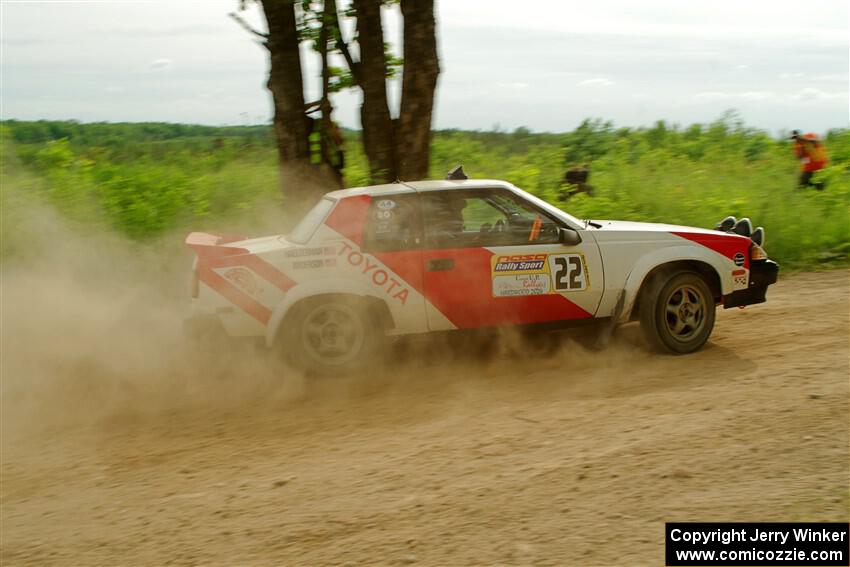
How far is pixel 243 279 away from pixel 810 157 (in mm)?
11264

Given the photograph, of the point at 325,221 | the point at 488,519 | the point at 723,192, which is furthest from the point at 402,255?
the point at 723,192

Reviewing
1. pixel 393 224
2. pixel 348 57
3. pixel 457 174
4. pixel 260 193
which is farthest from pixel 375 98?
pixel 393 224

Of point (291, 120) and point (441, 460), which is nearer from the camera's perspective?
point (441, 460)

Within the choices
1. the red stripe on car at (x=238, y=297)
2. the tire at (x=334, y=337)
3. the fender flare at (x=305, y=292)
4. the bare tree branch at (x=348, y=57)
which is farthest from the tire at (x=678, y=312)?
the bare tree branch at (x=348, y=57)

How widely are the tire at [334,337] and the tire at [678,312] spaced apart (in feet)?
7.37

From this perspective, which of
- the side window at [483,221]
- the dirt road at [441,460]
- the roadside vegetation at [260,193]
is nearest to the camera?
the dirt road at [441,460]

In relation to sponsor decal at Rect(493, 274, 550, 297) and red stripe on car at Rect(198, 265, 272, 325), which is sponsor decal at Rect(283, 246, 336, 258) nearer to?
red stripe on car at Rect(198, 265, 272, 325)

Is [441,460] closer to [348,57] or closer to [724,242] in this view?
[724,242]

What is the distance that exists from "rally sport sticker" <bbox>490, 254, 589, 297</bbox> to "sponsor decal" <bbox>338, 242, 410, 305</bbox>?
760 millimetres

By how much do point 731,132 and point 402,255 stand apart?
17556mm

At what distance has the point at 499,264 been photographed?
6879 millimetres

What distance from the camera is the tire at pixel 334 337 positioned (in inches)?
267

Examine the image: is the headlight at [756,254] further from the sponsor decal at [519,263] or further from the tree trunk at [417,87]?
the tree trunk at [417,87]

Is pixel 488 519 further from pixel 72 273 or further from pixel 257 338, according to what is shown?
pixel 72 273
